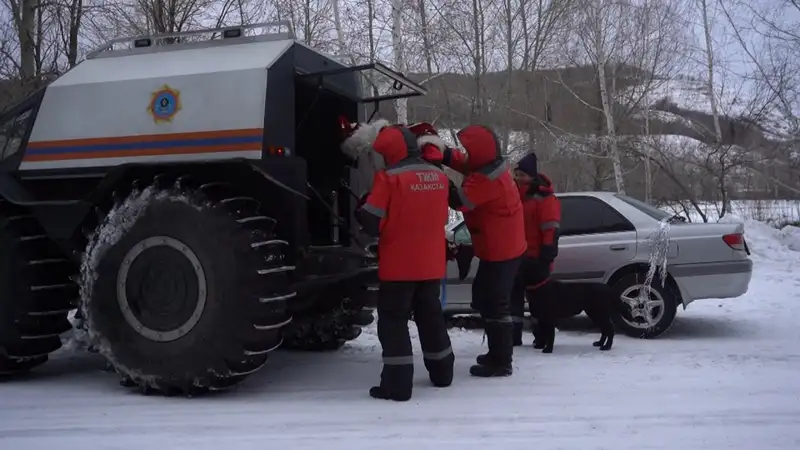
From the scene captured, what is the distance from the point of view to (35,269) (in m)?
5.11

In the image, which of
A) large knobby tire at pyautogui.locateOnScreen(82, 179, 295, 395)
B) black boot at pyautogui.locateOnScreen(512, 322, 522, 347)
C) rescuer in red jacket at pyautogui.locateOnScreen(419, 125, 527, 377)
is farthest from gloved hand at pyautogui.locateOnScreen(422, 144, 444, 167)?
black boot at pyautogui.locateOnScreen(512, 322, 522, 347)

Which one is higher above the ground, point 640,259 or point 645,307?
point 640,259

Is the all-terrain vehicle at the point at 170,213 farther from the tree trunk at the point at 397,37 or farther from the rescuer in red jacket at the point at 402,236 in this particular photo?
the tree trunk at the point at 397,37

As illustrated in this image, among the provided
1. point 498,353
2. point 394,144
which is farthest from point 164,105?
point 498,353

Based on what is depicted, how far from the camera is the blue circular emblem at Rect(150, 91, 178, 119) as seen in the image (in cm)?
495

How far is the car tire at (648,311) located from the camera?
747 centimetres

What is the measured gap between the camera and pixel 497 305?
546 centimetres

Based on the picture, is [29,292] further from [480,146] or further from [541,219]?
[541,219]

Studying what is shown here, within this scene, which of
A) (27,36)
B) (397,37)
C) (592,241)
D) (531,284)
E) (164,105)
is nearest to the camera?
(164,105)

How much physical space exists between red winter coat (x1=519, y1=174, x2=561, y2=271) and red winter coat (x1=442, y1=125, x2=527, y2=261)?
100 centimetres

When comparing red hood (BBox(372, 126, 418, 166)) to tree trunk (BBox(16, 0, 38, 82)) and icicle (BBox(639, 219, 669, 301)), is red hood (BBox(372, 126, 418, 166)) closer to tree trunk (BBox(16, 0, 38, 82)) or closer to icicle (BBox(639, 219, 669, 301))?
→ icicle (BBox(639, 219, 669, 301))

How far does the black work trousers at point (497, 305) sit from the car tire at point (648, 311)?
2.46 meters

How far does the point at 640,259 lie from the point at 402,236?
3.92 meters

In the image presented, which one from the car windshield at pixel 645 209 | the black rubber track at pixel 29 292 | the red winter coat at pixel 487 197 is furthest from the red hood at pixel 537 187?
the black rubber track at pixel 29 292
